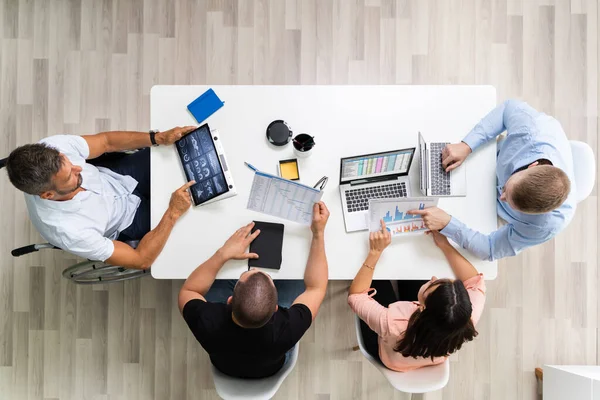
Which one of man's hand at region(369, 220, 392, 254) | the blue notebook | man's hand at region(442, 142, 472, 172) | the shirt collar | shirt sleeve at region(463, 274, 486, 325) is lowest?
shirt sleeve at region(463, 274, 486, 325)

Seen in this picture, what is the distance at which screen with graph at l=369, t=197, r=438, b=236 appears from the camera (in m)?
1.81

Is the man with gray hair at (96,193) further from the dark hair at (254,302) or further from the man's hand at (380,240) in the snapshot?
the man's hand at (380,240)

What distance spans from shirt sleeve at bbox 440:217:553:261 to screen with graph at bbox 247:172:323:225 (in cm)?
58

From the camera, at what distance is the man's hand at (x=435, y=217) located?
1.81 metres

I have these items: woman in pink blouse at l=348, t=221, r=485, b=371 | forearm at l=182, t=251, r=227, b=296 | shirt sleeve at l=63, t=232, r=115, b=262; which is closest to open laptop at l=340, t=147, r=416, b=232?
woman in pink blouse at l=348, t=221, r=485, b=371

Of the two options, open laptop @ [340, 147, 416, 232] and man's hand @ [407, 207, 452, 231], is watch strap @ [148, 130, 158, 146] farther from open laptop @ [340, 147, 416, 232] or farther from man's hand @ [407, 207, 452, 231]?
man's hand @ [407, 207, 452, 231]

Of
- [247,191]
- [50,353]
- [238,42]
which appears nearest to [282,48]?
[238,42]

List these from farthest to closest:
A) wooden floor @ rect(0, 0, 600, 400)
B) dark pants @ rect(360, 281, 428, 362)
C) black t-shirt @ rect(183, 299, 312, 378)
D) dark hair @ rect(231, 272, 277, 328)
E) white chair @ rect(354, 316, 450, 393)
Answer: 1. wooden floor @ rect(0, 0, 600, 400)
2. dark pants @ rect(360, 281, 428, 362)
3. white chair @ rect(354, 316, 450, 393)
4. black t-shirt @ rect(183, 299, 312, 378)
5. dark hair @ rect(231, 272, 277, 328)

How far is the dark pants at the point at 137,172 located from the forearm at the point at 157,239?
0.26 m

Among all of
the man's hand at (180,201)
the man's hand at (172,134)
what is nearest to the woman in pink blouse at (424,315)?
the man's hand at (180,201)

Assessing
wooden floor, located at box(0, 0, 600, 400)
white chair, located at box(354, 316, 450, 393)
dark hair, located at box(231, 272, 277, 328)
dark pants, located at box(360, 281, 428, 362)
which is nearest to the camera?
dark hair, located at box(231, 272, 277, 328)

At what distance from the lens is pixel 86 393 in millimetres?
2619

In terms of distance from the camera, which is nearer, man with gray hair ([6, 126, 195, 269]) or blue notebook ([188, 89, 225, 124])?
man with gray hair ([6, 126, 195, 269])

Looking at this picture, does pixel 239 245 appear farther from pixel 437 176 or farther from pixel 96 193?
pixel 437 176
